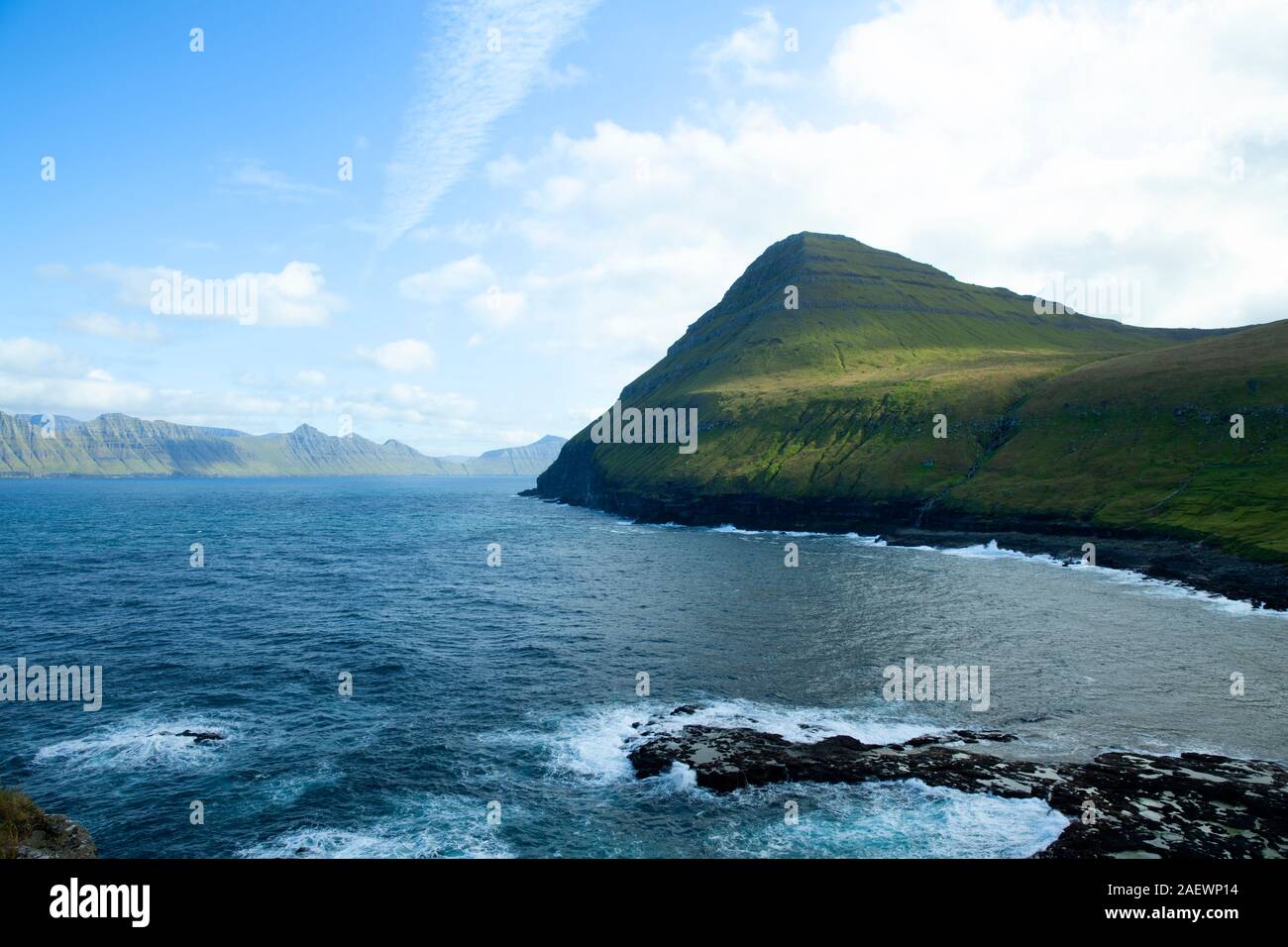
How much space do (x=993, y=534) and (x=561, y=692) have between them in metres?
92.6

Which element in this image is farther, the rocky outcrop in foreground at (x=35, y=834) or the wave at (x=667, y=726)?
the wave at (x=667, y=726)

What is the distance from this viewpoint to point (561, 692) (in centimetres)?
5188

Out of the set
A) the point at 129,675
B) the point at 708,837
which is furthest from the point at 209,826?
the point at 129,675

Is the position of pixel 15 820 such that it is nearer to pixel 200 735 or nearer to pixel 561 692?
pixel 200 735

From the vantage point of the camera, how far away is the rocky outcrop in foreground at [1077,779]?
30.1 meters

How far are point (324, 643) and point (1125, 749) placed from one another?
2460 inches

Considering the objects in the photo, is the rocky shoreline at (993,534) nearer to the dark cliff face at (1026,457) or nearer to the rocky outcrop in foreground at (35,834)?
the dark cliff face at (1026,457)

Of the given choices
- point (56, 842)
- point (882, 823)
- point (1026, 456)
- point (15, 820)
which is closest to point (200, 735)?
point (15, 820)

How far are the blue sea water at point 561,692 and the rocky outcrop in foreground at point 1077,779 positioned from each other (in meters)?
1.28

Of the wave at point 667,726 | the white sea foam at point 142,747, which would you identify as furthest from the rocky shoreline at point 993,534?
the white sea foam at point 142,747

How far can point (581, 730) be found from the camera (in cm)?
4466

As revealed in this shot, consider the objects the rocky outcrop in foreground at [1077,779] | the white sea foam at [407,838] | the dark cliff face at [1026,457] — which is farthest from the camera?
the dark cliff face at [1026,457]
